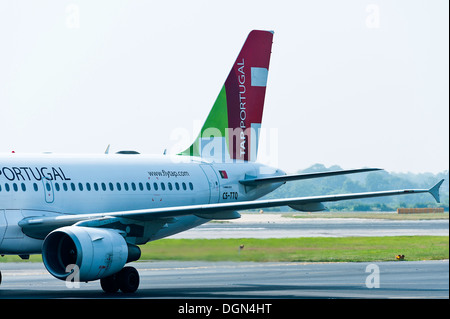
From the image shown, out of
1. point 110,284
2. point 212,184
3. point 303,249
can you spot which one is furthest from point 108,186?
point 303,249

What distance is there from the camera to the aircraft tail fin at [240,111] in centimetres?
3538

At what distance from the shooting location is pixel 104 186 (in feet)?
98.5

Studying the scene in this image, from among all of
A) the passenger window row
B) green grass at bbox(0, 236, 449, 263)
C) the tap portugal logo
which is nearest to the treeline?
green grass at bbox(0, 236, 449, 263)

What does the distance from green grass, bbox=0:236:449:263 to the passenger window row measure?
5.72ft

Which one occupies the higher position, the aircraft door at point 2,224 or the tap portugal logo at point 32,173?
the tap portugal logo at point 32,173

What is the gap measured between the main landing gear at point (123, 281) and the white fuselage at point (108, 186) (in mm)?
1189

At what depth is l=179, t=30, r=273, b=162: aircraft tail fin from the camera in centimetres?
3538

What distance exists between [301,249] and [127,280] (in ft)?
53.4

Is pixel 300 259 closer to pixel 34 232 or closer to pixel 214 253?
pixel 214 253

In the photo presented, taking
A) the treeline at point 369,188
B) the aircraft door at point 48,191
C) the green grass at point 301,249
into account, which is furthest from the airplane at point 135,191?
the treeline at point 369,188

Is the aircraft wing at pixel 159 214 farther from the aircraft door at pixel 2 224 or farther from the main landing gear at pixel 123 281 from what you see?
the main landing gear at pixel 123 281

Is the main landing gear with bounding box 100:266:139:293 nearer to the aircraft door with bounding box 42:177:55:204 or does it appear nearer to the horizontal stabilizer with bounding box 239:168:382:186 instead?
the aircraft door with bounding box 42:177:55:204
